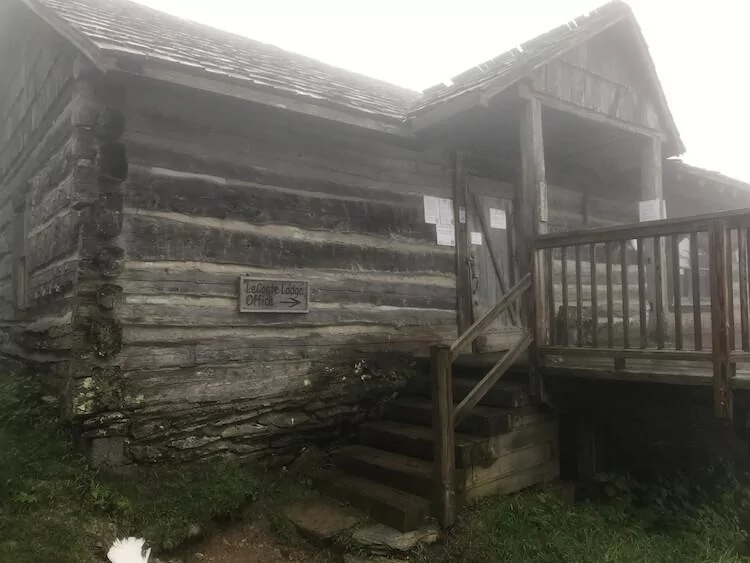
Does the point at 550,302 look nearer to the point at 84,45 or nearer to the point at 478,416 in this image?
the point at 478,416

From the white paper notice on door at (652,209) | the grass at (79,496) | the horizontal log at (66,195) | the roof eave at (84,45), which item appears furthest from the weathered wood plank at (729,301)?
the horizontal log at (66,195)

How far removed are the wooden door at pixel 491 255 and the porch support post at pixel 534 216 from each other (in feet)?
5.16

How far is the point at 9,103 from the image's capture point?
8867 millimetres

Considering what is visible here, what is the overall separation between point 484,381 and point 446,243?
266cm

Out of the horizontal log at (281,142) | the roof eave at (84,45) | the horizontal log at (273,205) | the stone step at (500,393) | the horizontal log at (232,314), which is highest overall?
the roof eave at (84,45)

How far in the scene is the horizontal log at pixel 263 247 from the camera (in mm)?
5078

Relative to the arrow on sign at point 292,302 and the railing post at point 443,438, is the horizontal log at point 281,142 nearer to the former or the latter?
the arrow on sign at point 292,302

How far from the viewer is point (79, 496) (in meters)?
4.26

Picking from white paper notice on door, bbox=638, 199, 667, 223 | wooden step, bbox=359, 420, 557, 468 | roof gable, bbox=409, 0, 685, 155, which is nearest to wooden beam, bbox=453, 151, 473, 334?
roof gable, bbox=409, 0, 685, 155

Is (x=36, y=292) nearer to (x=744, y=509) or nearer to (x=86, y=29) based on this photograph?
(x=86, y=29)

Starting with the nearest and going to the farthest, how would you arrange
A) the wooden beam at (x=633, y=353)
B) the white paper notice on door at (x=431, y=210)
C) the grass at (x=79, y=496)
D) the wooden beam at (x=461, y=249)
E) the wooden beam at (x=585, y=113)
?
the grass at (x=79, y=496)
the wooden beam at (x=633, y=353)
the wooden beam at (x=585, y=113)
the white paper notice on door at (x=431, y=210)
the wooden beam at (x=461, y=249)

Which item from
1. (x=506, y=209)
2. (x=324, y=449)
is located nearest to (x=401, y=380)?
(x=324, y=449)

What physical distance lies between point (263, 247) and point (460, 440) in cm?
259

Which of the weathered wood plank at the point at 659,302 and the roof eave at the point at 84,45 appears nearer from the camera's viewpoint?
the roof eave at the point at 84,45
